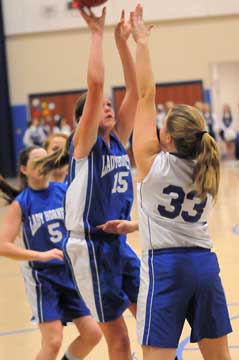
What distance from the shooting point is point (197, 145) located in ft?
9.51

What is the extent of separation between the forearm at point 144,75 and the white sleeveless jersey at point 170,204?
271 millimetres

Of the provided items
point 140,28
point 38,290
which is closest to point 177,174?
point 140,28

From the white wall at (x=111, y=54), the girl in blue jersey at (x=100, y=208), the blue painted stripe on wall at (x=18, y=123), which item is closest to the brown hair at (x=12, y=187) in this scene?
the girl in blue jersey at (x=100, y=208)

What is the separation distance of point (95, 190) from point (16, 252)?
0.59 metres

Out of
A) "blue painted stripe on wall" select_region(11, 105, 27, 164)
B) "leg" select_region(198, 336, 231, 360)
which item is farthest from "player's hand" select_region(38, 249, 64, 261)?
"blue painted stripe on wall" select_region(11, 105, 27, 164)

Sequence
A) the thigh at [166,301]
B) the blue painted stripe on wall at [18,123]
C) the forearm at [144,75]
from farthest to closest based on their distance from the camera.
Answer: the blue painted stripe on wall at [18,123] < the forearm at [144,75] < the thigh at [166,301]

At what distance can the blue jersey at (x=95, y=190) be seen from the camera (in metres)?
3.20

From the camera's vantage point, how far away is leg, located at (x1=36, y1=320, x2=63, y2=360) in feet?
11.8

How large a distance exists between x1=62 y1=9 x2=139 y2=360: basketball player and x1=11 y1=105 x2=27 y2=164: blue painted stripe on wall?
16609 millimetres

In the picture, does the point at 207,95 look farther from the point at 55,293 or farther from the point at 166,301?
the point at 166,301

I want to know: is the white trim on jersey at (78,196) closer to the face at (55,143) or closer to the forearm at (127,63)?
the forearm at (127,63)

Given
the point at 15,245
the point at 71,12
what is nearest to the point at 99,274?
the point at 15,245

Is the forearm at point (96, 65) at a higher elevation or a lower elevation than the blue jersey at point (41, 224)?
higher

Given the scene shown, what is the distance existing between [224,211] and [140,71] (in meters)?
7.63
